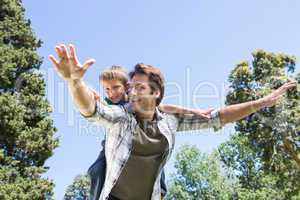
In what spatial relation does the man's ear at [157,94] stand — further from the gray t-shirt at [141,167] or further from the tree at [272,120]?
the tree at [272,120]

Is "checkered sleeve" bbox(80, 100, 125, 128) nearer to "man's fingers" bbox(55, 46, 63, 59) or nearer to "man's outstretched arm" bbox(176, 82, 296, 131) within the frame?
"man's fingers" bbox(55, 46, 63, 59)

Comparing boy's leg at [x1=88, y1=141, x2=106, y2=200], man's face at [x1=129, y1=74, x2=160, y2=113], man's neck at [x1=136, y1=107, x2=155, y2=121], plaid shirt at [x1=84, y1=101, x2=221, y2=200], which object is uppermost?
man's face at [x1=129, y1=74, x2=160, y2=113]

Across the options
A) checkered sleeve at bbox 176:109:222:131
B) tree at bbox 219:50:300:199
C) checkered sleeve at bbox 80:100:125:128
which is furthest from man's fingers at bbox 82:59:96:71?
tree at bbox 219:50:300:199

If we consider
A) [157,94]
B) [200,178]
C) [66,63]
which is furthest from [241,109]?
[200,178]

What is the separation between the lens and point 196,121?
363cm

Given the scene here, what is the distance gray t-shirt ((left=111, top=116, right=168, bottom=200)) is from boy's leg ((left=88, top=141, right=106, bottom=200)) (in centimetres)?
12

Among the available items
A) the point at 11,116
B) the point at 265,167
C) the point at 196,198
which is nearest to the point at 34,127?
the point at 11,116

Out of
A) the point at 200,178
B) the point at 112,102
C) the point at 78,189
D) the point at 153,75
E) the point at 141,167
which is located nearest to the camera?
the point at 141,167

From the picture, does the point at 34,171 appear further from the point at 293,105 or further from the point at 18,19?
the point at 293,105

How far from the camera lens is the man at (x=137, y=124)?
2820mm

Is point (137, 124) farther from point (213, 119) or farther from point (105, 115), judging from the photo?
point (213, 119)

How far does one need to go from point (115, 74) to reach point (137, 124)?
984mm

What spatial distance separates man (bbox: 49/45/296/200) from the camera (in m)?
2.82

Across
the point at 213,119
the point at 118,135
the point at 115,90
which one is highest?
the point at 115,90
